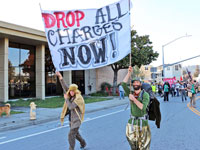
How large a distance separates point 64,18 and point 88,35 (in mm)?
732

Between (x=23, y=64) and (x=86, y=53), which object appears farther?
(x=23, y=64)

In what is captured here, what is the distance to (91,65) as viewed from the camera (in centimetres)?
464

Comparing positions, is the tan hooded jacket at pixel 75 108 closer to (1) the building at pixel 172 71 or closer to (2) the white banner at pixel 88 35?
(2) the white banner at pixel 88 35

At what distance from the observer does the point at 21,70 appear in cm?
2033

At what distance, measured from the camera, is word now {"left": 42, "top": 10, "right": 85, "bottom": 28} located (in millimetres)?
4863

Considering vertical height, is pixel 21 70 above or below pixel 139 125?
above

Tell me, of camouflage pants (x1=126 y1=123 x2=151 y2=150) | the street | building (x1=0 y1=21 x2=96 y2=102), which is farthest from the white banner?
building (x1=0 y1=21 x2=96 y2=102)

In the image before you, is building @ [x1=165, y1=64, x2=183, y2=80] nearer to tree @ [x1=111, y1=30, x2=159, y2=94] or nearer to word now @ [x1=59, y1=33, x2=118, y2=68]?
tree @ [x1=111, y1=30, x2=159, y2=94]

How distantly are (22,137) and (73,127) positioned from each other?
9.98 ft

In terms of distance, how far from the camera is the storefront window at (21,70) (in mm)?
19422

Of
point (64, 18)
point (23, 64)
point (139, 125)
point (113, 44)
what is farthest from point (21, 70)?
point (139, 125)

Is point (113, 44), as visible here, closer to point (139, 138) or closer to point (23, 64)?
point (139, 138)

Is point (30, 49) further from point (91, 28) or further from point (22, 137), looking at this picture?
point (91, 28)

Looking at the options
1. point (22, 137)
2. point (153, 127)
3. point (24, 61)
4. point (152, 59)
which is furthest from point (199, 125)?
point (152, 59)
